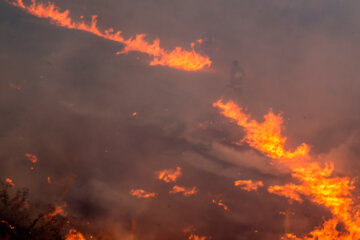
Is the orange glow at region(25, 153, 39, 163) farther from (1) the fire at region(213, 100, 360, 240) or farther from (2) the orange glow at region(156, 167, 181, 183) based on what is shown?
(1) the fire at region(213, 100, 360, 240)

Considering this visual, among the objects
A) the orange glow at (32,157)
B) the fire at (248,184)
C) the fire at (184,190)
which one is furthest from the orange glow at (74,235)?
the fire at (248,184)

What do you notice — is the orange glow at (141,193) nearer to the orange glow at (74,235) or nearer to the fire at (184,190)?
the fire at (184,190)

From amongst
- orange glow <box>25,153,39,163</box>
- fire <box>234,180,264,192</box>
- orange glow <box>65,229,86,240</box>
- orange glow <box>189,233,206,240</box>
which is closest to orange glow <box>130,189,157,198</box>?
orange glow <box>189,233,206,240</box>

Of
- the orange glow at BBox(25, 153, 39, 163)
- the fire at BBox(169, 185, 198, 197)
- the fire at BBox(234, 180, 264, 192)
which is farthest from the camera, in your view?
the fire at BBox(234, 180, 264, 192)

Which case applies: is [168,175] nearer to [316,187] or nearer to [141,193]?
[141,193]

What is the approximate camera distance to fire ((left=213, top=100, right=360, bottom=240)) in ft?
44.9

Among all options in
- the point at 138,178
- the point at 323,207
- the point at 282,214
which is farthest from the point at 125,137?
the point at 323,207

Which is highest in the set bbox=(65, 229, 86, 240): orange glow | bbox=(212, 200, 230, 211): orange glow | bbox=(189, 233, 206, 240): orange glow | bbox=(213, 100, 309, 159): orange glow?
bbox=(213, 100, 309, 159): orange glow

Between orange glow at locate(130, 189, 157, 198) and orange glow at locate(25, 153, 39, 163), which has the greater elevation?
orange glow at locate(25, 153, 39, 163)

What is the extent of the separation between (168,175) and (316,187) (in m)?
8.87

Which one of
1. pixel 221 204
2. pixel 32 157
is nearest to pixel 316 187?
pixel 221 204

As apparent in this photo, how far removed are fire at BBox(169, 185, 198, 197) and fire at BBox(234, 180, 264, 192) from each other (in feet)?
8.39

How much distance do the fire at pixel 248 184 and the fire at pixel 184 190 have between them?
256 cm

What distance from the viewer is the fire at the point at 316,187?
539 inches
